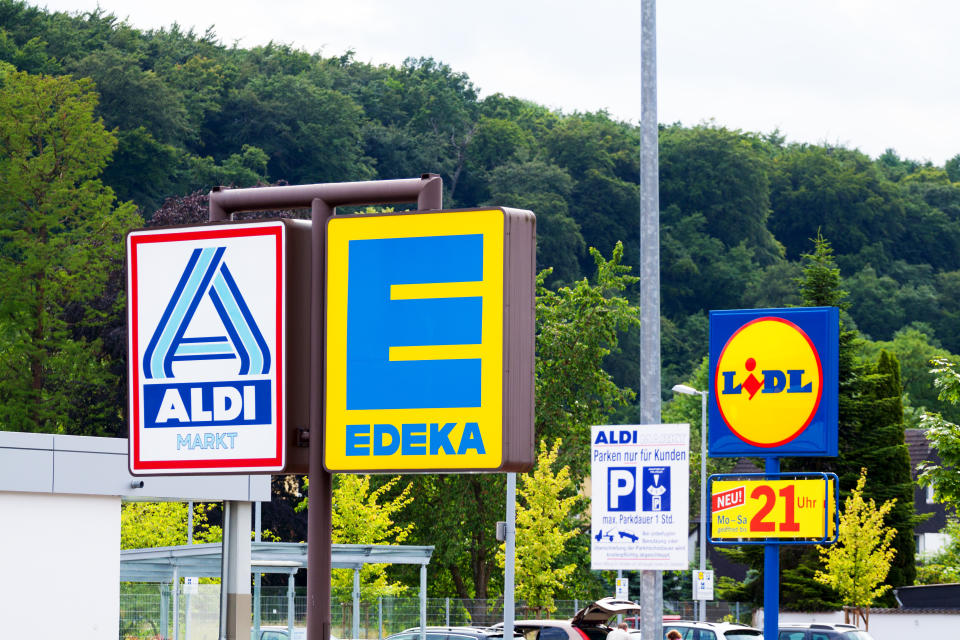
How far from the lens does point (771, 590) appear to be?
23.0 m

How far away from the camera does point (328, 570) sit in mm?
5801

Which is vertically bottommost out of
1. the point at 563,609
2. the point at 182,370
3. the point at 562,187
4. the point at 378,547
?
the point at 563,609

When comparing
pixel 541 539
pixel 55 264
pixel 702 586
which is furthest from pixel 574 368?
pixel 55 264

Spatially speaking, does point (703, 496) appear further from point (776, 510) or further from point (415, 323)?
point (415, 323)

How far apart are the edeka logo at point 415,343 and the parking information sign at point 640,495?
26.6 ft

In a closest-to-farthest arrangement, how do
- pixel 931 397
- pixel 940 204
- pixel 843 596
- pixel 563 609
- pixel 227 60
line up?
pixel 843 596
pixel 563 609
pixel 931 397
pixel 227 60
pixel 940 204

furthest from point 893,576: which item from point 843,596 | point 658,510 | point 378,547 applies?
point 658,510

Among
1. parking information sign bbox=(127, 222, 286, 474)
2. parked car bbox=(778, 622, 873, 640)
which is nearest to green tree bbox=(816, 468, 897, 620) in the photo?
parked car bbox=(778, 622, 873, 640)

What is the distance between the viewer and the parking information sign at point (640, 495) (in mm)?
13398

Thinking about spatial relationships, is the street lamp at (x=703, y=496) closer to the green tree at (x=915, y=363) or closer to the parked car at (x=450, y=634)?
the parked car at (x=450, y=634)

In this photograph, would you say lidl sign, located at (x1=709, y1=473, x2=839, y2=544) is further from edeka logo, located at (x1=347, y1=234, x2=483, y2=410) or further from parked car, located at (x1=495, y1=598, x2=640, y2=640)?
edeka logo, located at (x1=347, y1=234, x2=483, y2=410)

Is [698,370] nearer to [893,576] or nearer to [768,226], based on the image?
[768,226]

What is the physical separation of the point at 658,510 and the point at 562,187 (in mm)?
102066

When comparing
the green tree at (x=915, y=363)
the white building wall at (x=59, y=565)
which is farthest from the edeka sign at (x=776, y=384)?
the green tree at (x=915, y=363)
